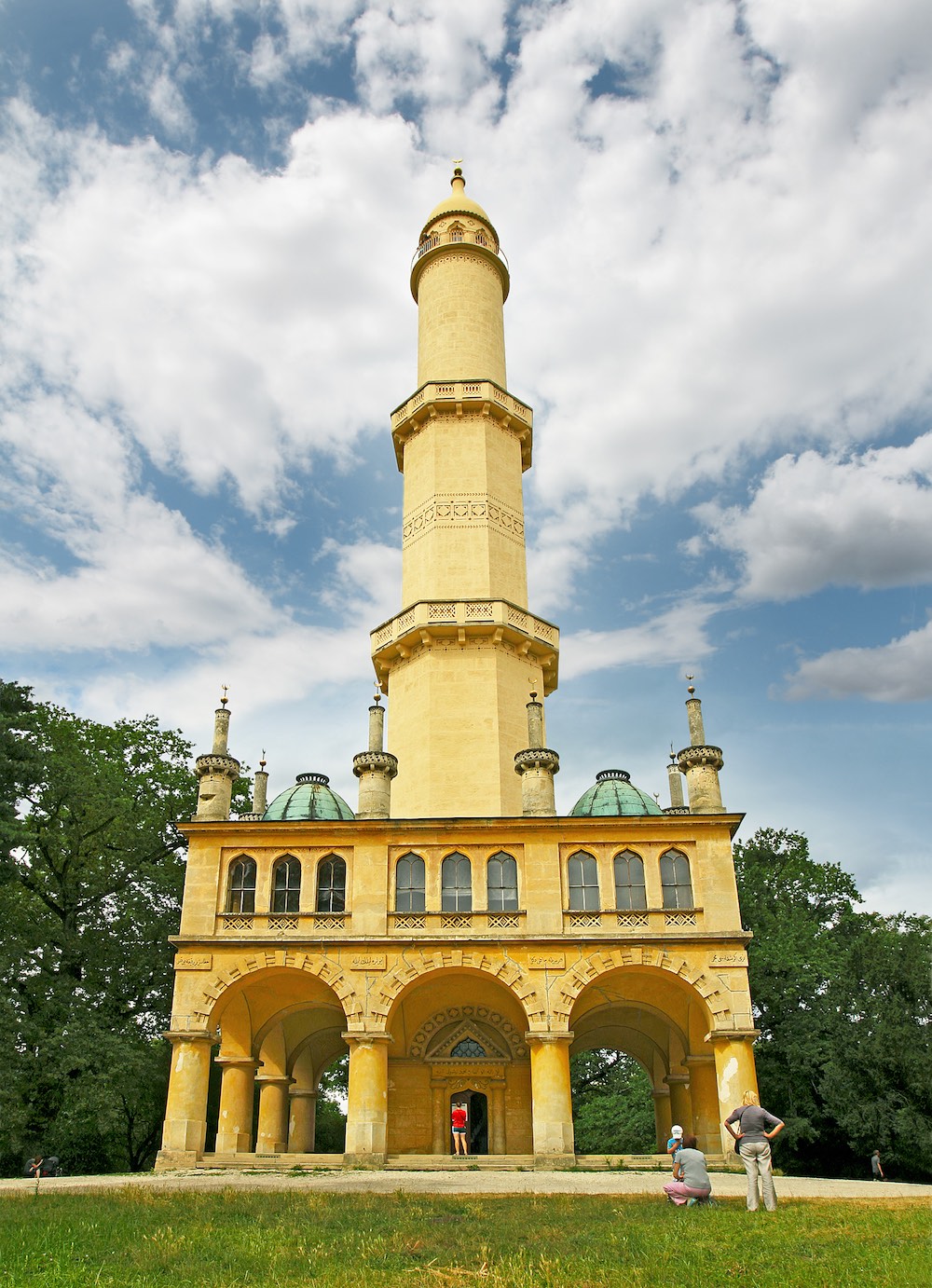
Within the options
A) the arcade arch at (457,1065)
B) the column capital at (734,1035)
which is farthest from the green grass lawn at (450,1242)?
the arcade arch at (457,1065)

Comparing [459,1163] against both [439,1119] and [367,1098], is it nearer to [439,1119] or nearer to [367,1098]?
[367,1098]

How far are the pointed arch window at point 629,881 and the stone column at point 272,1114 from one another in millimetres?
13179

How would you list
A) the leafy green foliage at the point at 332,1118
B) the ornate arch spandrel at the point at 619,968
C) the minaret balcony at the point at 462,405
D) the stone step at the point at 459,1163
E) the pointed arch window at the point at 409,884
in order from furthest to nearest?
1. the leafy green foliage at the point at 332,1118
2. the minaret balcony at the point at 462,405
3. the pointed arch window at the point at 409,884
4. the ornate arch spandrel at the point at 619,968
5. the stone step at the point at 459,1163

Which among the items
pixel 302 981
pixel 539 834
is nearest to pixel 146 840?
pixel 302 981

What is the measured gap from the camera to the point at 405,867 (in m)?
29.5

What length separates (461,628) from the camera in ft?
114

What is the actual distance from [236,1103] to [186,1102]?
400 centimetres

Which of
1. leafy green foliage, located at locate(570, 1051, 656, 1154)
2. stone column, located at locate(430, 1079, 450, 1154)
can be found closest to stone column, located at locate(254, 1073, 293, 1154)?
→ stone column, located at locate(430, 1079, 450, 1154)

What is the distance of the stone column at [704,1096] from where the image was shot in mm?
29094

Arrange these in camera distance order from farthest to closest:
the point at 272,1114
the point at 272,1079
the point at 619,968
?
the point at 272,1079 → the point at 272,1114 → the point at 619,968

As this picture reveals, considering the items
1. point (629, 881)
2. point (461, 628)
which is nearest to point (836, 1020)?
point (629, 881)

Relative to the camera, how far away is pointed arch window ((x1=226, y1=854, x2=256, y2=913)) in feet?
96.0

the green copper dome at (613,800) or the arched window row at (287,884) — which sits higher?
Answer: the green copper dome at (613,800)

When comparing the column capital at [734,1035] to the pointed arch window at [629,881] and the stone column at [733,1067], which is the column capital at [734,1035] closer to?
the stone column at [733,1067]
